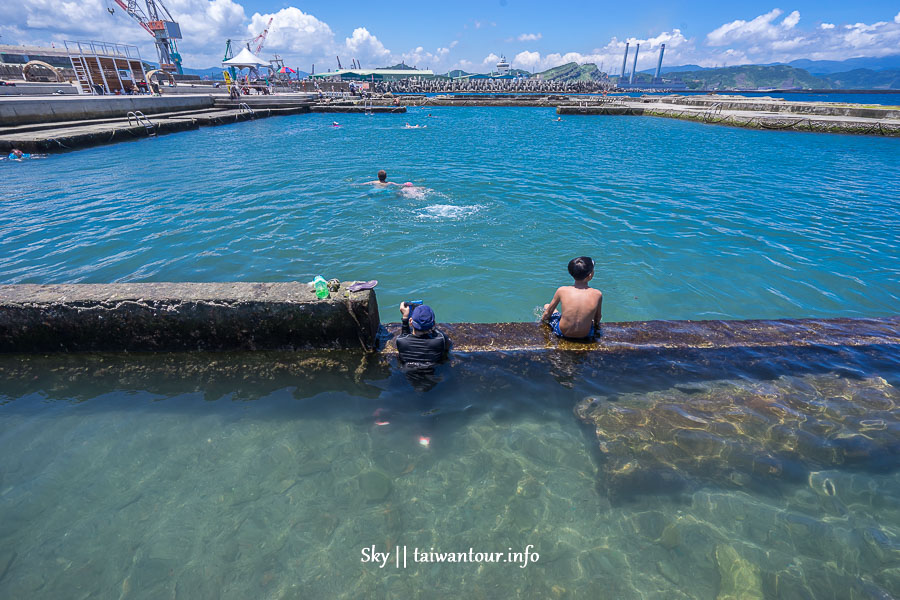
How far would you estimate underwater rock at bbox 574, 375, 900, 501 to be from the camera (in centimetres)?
347

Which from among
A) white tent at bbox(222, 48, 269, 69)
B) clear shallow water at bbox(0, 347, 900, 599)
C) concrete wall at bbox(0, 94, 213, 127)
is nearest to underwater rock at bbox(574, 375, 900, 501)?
clear shallow water at bbox(0, 347, 900, 599)

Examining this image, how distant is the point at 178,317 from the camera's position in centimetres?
473

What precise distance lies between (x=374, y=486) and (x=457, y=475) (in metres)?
0.77

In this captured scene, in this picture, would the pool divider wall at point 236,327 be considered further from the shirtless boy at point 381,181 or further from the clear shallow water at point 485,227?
the shirtless boy at point 381,181

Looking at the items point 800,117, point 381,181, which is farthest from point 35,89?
point 800,117

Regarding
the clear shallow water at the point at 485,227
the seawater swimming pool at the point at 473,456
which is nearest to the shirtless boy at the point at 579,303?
the seawater swimming pool at the point at 473,456

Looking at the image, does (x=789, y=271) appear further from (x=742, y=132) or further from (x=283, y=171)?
(x=742, y=132)

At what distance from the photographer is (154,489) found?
3.38 metres

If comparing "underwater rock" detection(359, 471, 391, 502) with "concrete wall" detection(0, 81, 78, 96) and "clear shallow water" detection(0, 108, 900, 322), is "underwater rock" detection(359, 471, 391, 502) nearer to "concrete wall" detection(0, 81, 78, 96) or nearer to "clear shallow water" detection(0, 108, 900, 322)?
"clear shallow water" detection(0, 108, 900, 322)

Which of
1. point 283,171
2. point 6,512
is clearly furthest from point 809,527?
point 283,171

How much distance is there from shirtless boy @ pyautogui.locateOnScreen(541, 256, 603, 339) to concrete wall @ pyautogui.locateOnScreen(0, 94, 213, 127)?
35907mm

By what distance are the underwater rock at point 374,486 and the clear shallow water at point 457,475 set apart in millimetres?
14

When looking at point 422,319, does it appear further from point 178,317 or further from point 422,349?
point 178,317

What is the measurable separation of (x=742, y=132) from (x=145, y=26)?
351 ft
